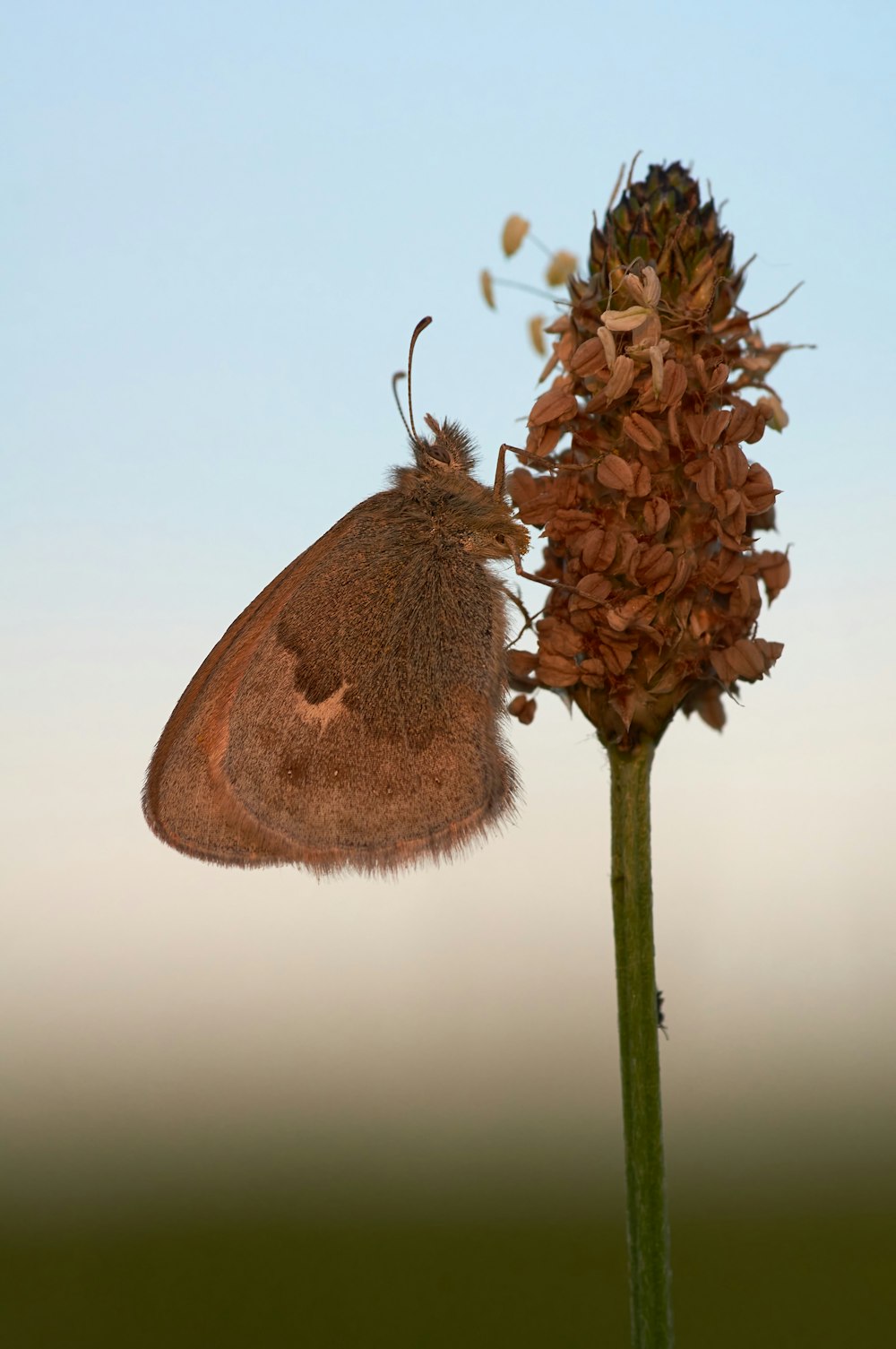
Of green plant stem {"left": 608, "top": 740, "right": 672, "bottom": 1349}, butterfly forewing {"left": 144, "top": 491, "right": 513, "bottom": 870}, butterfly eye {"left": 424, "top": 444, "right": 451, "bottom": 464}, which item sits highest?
butterfly eye {"left": 424, "top": 444, "right": 451, "bottom": 464}

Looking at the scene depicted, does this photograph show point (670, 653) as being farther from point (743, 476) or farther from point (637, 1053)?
point (637, 1053)

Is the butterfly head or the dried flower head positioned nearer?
the dried flower head

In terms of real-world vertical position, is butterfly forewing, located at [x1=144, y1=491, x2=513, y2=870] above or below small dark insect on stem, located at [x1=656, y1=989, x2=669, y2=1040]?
above

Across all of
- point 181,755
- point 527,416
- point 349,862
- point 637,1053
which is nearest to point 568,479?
point 527,416

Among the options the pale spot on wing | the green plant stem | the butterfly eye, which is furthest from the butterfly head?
the green plant stem

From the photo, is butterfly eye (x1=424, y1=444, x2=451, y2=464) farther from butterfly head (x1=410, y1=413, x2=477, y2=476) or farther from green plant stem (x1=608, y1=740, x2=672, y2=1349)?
green plant stem (x1=608, y1=740, x2=672, y2=1349)

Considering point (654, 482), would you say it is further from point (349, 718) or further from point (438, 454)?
point (349, 718)

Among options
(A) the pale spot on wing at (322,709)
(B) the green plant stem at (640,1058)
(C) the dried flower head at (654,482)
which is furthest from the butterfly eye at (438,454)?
(B) the green plant stem at (640,1058)
